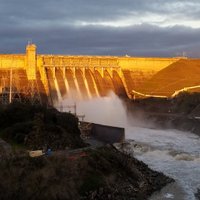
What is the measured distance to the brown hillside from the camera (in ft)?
213

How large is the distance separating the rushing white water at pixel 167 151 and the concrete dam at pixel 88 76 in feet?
11.6

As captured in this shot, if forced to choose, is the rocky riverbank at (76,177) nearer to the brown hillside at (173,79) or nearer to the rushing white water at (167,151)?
the rushing white water at (167,151)

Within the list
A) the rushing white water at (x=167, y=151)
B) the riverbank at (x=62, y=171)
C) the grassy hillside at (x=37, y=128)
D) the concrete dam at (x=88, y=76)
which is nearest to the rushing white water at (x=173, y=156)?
the rushing white water at (x=167, y=151)

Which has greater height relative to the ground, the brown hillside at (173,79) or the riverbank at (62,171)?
the brown hillside at (173,79)

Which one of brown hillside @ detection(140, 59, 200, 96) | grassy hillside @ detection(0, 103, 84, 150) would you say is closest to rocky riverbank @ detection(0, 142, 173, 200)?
grassy hillside @ detection(0, 103, 84, 150)

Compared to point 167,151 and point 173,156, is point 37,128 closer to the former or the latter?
point 173,156

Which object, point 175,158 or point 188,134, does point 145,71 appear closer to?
point 188,134

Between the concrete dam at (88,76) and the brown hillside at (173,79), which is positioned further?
the brown hillside at (173,79)

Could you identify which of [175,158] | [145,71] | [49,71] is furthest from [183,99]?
[175,158]

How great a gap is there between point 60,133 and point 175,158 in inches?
304

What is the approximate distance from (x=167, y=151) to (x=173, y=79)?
125 ft

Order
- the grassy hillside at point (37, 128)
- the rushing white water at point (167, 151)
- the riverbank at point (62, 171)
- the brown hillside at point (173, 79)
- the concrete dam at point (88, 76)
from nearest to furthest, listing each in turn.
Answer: the riverbank at point (62, 171), the rushing white water at point (167, 151), the grassy hillside at point (37, 128), the concrete dam at point (88, 76), the brown hillside at point (173, 79)

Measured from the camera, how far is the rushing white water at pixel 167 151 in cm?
2222

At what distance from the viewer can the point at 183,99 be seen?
57.2 metres
